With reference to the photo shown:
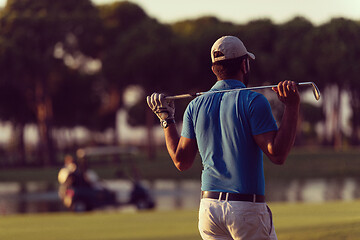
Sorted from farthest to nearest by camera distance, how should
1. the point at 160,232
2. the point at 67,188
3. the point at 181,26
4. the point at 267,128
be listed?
the point at 181,26 < the point at 67,188 < the point at 160,232 < the point at 267,128

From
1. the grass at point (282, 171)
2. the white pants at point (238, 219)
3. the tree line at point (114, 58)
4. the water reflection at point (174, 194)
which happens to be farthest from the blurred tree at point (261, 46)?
the white pants at point (238, 219)

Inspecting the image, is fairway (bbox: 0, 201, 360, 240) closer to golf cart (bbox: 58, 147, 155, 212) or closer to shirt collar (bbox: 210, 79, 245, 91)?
golf cart (bbox: 58, 147, 155, 212)

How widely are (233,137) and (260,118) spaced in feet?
0.53

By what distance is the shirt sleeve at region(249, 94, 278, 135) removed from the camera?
3088 mm

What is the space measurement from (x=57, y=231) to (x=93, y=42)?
3111 cm

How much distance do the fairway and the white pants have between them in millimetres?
5350

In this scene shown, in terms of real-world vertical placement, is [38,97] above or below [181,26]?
below

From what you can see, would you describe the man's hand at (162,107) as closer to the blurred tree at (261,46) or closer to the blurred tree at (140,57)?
the blurred tree at (140,57)

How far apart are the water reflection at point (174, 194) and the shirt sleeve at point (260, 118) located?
46.7 ft

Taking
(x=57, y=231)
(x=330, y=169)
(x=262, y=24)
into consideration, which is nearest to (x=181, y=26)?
(x=262, y=24)

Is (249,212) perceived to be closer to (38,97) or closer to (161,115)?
(161,115)

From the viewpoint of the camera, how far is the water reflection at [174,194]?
60.8 ft

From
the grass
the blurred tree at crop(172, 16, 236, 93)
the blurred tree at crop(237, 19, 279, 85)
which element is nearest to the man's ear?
the grass

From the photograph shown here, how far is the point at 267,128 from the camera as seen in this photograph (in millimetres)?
3084
